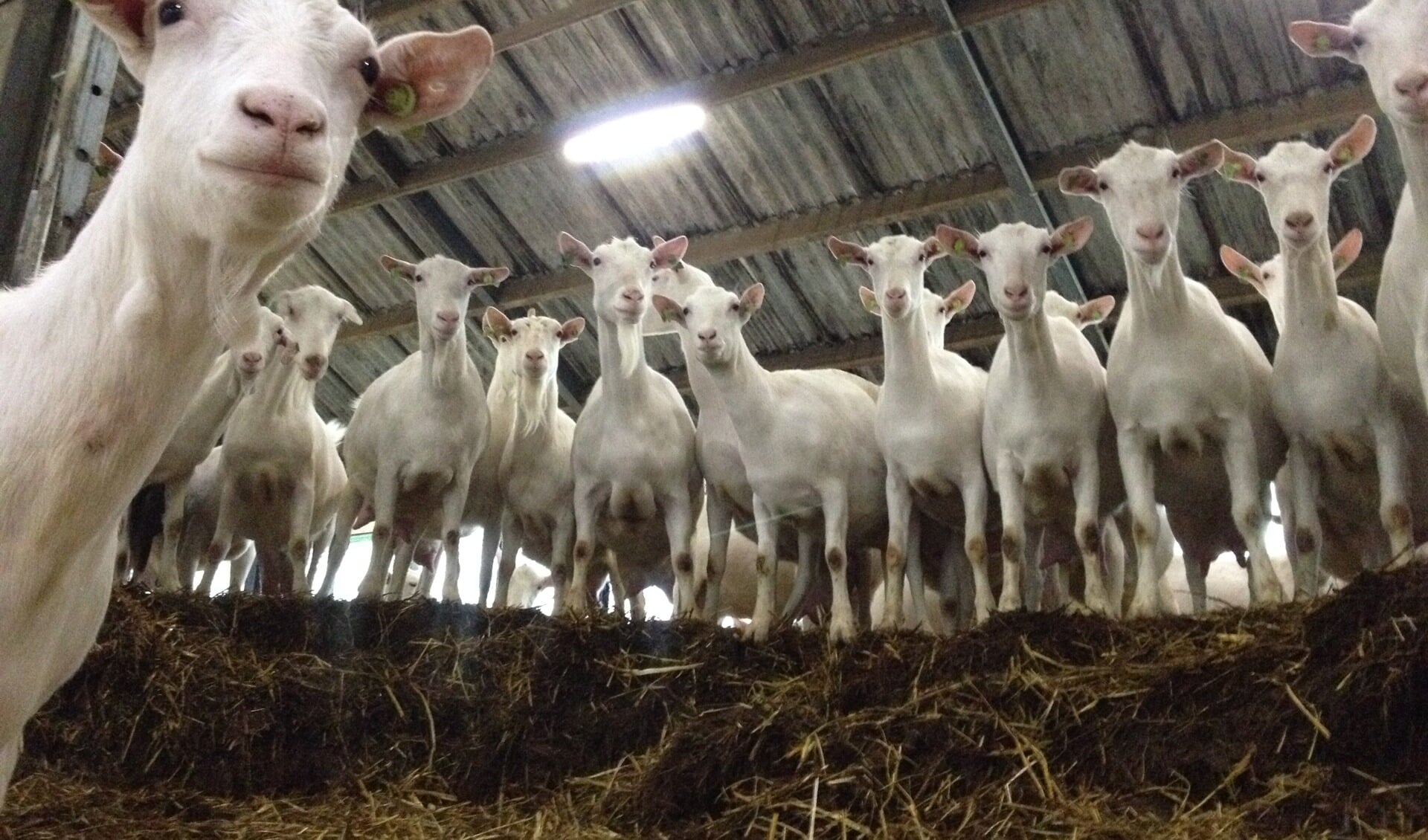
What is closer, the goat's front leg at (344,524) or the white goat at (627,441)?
the white goat at (627,441)

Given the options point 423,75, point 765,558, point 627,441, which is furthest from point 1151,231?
point 423,75

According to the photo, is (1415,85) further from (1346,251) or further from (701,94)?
(701,94)

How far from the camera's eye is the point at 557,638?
5840 mm

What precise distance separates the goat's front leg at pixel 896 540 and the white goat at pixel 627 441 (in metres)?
1.21

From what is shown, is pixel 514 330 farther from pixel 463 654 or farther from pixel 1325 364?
pixel 1325 364

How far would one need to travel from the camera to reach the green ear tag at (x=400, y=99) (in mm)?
3521

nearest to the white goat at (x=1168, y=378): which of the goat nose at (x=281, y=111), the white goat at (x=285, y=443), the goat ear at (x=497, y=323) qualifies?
the goat ear at (x=497, y=323)

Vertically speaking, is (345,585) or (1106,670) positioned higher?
(345,585)

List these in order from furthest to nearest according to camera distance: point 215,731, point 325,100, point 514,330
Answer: point 514,330
point 215,731
point 325,100

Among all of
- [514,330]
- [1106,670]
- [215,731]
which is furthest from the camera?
[514,330]

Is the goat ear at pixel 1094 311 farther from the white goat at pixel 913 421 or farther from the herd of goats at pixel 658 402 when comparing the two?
the white goat at pixel 913 421

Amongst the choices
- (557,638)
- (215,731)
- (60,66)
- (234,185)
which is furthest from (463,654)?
(234,185)

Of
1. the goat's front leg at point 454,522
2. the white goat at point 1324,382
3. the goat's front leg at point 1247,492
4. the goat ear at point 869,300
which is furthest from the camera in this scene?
the goat ear at point 869,300

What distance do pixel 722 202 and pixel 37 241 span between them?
20.4 feet
